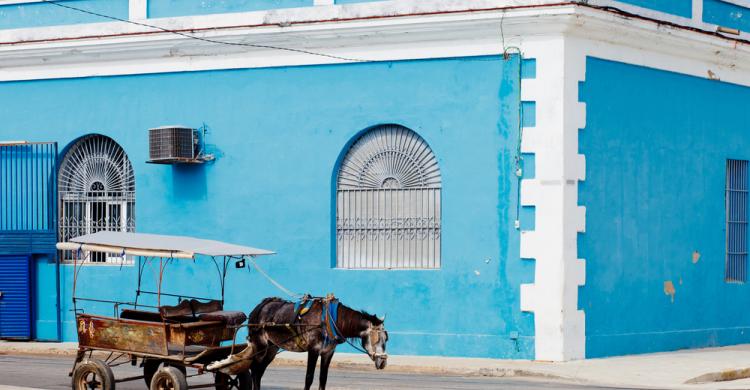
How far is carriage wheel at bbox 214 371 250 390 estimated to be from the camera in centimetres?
1363

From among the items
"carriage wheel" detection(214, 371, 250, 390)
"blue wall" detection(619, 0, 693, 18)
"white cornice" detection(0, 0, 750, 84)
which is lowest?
"carriage wheel" detection(214, 371, 250, 390)

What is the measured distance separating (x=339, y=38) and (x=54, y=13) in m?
4.93

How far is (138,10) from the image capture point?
19766 mm

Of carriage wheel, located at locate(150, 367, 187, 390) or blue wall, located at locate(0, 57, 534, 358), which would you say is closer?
carriage wheel, located at locate(150, 367, 187, 390)

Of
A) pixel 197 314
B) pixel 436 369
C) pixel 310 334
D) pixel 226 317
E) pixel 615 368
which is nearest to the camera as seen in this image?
pixel 310 334

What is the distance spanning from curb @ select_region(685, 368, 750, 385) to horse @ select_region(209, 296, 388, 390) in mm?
4330

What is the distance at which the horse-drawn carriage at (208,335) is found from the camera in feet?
43.2

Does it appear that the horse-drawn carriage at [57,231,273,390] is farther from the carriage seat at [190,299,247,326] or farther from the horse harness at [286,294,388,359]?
the horse harness at [286,294,388,359]

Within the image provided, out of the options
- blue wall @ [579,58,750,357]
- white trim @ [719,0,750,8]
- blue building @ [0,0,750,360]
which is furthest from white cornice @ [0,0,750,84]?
white trim @ [719,0,750,8]

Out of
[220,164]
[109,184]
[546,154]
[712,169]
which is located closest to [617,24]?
[546,154]

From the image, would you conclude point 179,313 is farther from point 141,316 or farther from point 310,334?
point 310,334

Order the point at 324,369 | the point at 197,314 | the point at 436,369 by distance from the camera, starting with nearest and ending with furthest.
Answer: the point at 324,369
the point at 197,314
the point at 436,369

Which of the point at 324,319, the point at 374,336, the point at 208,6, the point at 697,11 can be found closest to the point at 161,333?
the point at 324,319

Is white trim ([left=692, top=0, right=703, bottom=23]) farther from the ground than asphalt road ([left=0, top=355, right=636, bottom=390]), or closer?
farther from the ground
